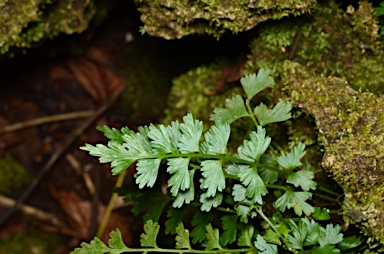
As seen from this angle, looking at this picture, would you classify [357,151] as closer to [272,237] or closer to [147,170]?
[272,237]

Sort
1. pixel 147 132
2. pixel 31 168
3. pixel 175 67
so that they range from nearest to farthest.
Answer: pixel 147 132 < pixel 175 67 < pixel 31 168

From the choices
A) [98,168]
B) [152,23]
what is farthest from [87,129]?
[152,23]

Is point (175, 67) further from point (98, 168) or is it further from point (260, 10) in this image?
point (260, 10)

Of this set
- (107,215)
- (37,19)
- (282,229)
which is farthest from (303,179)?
(107,215)

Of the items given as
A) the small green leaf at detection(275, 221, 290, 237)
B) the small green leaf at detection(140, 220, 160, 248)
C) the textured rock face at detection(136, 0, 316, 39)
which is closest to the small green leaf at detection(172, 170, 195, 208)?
the small green leaf at detection(140, 220, 160, 248)

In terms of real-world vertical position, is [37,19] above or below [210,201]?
above

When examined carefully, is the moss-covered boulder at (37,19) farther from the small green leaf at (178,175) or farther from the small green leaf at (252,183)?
the small green leaf at (252,183)
